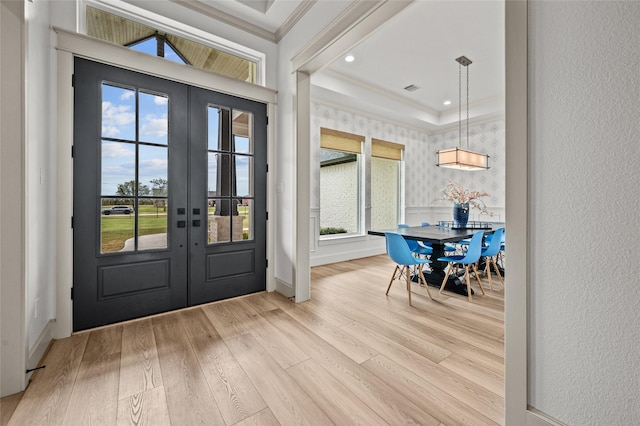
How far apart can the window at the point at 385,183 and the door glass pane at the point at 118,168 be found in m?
4.42

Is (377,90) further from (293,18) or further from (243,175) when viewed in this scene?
(243,175)

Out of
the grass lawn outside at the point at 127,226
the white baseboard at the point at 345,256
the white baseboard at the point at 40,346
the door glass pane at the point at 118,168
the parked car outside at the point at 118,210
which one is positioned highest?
the door glass pane at the point at 118,168

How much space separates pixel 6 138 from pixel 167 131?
1252mm

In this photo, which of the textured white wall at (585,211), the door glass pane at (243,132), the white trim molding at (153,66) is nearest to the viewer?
the textured white wall at (585,211)

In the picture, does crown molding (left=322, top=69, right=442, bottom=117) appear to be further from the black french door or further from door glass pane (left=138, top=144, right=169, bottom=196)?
door glass pane (left=138, top=144, right=169, bottom=196)

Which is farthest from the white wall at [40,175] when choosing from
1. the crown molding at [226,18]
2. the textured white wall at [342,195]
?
the textured white wall at [342,195]

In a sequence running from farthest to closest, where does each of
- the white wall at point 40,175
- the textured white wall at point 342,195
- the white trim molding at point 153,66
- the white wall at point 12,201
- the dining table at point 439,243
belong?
the textured white wall at point 342,195, the dining table at point 439,243, the white trim molding at point 153,66, the white wall at point 40,175, the white wall at point 12,201

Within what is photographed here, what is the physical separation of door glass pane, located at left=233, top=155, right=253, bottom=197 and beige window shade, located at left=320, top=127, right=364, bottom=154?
82.2 inches

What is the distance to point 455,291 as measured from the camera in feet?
11.7

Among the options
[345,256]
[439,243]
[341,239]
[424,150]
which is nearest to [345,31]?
[439,243]

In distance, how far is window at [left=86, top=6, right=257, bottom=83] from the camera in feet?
8.38

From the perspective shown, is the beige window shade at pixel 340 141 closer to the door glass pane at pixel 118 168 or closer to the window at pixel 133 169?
the window at pixel 133 169

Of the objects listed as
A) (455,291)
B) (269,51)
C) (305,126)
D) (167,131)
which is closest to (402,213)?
(455,291)

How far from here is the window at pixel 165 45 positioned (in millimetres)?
2555
